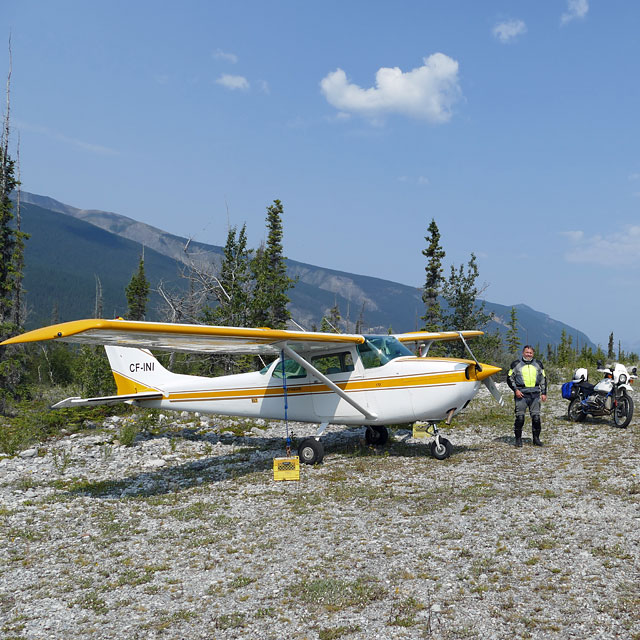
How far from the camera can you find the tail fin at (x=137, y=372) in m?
11.4

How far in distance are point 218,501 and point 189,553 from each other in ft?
6.20

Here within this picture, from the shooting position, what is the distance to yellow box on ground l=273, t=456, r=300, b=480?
832 cm

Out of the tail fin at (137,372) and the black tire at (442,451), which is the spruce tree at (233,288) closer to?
the tail fin at (137,372)

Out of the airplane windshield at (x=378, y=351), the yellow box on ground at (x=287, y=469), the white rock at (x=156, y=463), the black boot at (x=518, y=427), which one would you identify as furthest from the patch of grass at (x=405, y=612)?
the white rock at (x=156, y=463)

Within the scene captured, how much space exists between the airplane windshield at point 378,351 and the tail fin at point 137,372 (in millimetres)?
4715

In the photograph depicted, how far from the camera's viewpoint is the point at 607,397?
11.6m

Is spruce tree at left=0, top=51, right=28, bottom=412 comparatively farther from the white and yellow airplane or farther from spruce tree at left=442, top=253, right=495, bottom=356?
spruce tree at left=442, top=253, right=495, bottom=356

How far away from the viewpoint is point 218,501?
7.39m

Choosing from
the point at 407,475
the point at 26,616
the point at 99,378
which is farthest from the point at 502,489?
the point at 99,378

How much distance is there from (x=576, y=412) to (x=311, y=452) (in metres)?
7.01

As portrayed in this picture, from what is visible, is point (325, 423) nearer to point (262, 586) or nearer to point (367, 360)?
point (367, 360)

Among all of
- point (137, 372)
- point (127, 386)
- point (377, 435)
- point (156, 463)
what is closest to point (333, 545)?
point (377, 435)

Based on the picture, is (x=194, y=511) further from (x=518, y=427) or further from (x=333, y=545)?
(x=518, y=427)

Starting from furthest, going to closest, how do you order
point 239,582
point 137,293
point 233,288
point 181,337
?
point 137,293 → point 233,288 → point 181,337 → point 239,582
